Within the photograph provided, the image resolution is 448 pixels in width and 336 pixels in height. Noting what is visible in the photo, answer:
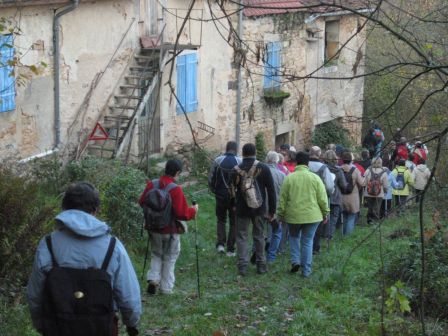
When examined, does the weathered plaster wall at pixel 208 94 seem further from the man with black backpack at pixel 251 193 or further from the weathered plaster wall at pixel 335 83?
the man with black backpack at pixel 251 193

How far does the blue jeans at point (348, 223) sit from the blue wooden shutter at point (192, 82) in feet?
22.3

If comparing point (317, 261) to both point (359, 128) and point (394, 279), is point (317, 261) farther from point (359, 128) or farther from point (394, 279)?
point (359, 128)

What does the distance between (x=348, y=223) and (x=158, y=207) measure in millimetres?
6377

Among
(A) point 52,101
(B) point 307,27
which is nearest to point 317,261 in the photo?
(A) point 52,101

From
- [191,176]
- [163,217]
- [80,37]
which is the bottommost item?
[191,176]

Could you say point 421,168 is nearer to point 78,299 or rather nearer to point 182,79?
point 182,79

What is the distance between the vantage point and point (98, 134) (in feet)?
56.3

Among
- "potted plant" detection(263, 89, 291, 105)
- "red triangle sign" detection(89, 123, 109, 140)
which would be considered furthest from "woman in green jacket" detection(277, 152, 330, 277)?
"potted plant" detection(263, 89, 291, 105)

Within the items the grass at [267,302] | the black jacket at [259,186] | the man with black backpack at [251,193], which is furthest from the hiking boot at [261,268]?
the black jacket at [259,186]

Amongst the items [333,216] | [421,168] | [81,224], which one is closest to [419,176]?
[421,168]

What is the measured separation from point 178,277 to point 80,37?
7.68 meters

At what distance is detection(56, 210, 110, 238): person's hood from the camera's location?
189 inches

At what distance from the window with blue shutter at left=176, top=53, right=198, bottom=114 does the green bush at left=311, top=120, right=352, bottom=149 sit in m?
6.51

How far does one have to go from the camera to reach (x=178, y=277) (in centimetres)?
1032
